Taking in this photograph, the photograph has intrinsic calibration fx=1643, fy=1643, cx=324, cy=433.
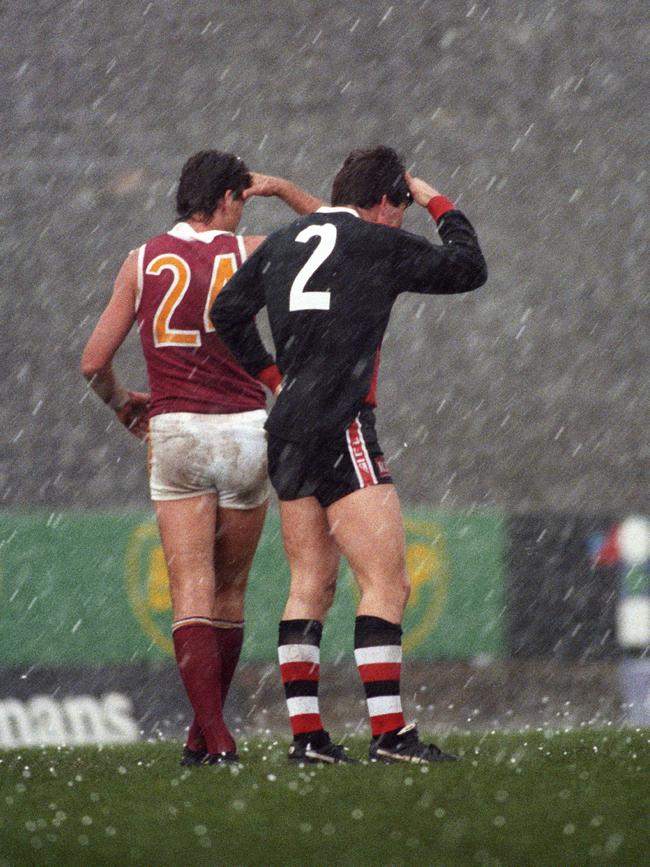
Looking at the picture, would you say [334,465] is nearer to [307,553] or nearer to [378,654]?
[307,553]

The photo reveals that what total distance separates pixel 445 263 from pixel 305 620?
0.97 metres

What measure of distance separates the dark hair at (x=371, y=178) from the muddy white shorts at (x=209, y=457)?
0.67m

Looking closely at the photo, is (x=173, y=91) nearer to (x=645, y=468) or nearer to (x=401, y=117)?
(x=401, y=117)

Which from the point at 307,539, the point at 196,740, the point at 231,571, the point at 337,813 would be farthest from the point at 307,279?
the point at 337,813

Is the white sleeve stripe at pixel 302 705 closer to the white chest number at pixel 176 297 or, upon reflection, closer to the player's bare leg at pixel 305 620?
the player's bare leg at pixel 305 620

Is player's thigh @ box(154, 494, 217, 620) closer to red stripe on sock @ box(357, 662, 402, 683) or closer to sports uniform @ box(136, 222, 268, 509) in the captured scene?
sports uniform @ box(136, 222, 268, 509)

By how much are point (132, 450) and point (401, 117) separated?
439cm

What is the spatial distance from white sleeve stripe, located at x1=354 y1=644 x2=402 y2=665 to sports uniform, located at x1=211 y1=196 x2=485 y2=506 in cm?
39

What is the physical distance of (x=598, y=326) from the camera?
15.4 metres

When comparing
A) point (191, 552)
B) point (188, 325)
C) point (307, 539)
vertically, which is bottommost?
point (191, 552)

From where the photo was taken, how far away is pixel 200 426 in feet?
14.6

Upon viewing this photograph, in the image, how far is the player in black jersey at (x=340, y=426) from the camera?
4.07m

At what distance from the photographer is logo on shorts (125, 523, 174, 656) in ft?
27.9

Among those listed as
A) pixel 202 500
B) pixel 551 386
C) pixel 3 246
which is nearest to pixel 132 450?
pixel 3 246
